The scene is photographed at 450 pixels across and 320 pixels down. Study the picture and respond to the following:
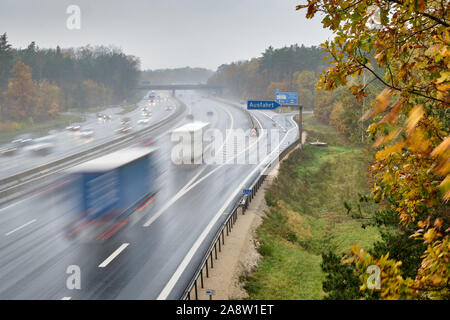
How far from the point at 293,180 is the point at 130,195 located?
18024 millimetres

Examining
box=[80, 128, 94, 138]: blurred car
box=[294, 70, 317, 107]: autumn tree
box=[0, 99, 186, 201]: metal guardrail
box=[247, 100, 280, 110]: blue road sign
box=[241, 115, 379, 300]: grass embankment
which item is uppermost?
box=[294, 70, 317, 107]: autumn tree

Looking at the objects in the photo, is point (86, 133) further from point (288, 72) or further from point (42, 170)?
point (288, 72)

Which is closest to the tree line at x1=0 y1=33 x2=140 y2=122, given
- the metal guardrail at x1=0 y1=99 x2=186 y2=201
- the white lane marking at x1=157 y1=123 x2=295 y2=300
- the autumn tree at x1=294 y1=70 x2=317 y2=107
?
the metal guardrail at x1=0 y1=99 x2=186 y2=201

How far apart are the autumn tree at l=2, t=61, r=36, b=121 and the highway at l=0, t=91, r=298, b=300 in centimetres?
6246

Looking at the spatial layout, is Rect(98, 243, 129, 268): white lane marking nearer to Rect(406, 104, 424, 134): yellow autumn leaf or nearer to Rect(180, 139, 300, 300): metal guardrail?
Rect(180, 139, 300, 300): metal guardrail

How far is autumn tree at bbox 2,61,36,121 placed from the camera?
83.5 metres

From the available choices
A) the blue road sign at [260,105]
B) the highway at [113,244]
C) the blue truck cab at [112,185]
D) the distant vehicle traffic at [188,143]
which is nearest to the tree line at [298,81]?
the blue road sign at [260,105]

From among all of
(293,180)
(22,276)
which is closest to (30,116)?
(293,180)

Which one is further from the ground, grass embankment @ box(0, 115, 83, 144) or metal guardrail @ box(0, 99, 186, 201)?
grass embankment @ box(0, 115, 83, 144)

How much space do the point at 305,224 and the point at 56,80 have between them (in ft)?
361

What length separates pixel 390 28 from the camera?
488 centimetres

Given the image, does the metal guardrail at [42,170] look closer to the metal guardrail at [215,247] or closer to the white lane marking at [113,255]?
the white lane marking at [113,255]

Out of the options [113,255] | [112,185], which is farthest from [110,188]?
[113,255]
